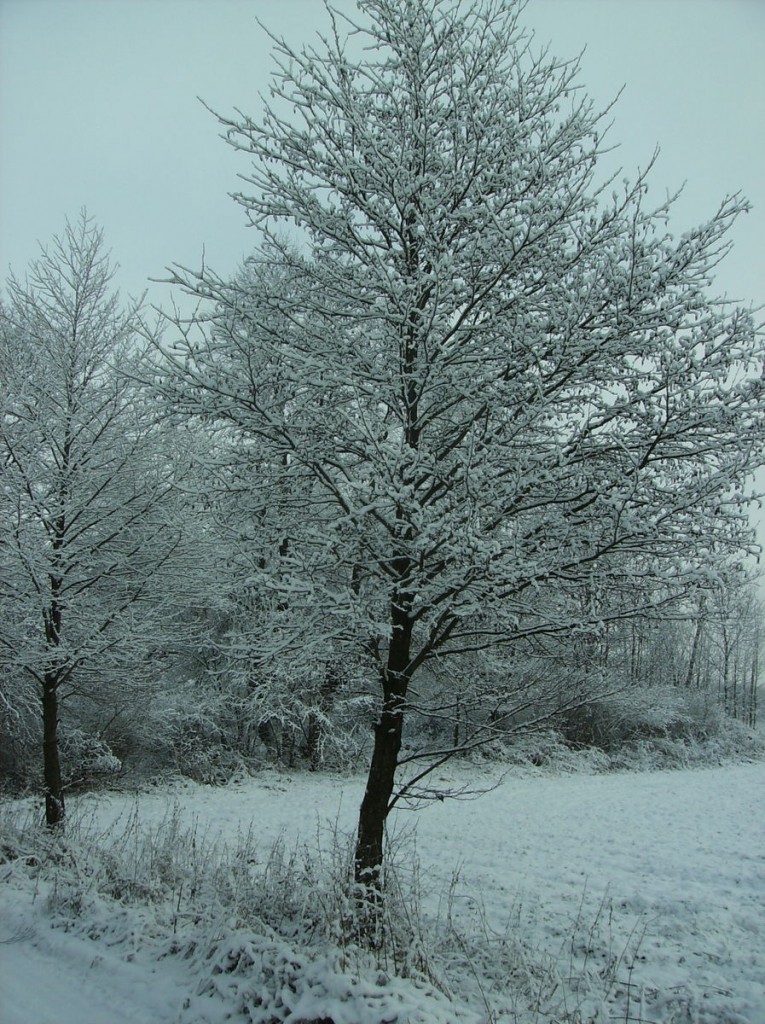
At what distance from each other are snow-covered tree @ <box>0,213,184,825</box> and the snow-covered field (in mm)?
2267

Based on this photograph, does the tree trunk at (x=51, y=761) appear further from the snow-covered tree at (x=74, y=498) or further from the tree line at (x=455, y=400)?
the tree line at (x=455, y=400)

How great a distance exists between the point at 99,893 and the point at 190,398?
4.17 metres

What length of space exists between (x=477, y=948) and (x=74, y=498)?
6428 mm

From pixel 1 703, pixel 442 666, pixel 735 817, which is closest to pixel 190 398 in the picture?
pixel 442 666

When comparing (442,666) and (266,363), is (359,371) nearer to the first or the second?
(266,363)

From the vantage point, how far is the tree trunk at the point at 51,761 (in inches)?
283

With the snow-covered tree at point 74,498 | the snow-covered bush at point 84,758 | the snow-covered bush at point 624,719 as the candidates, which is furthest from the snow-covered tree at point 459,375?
the snow-covered bush at point 624,719

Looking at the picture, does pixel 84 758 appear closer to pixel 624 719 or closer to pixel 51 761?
pixel 51 761

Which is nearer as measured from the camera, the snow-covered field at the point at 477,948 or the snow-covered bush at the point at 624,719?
the snow-covered field at the point at 477,948

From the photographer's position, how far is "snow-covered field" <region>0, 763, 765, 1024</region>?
11.3 ft

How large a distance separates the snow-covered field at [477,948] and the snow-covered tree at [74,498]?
227 centimetres

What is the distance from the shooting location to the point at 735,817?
1102 centimetres

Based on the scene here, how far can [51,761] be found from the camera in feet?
23.8

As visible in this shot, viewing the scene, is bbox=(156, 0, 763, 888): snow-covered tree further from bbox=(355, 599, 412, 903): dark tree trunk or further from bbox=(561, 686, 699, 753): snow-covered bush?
bbox=(561, 686, 699, 753): snow-covered bush
